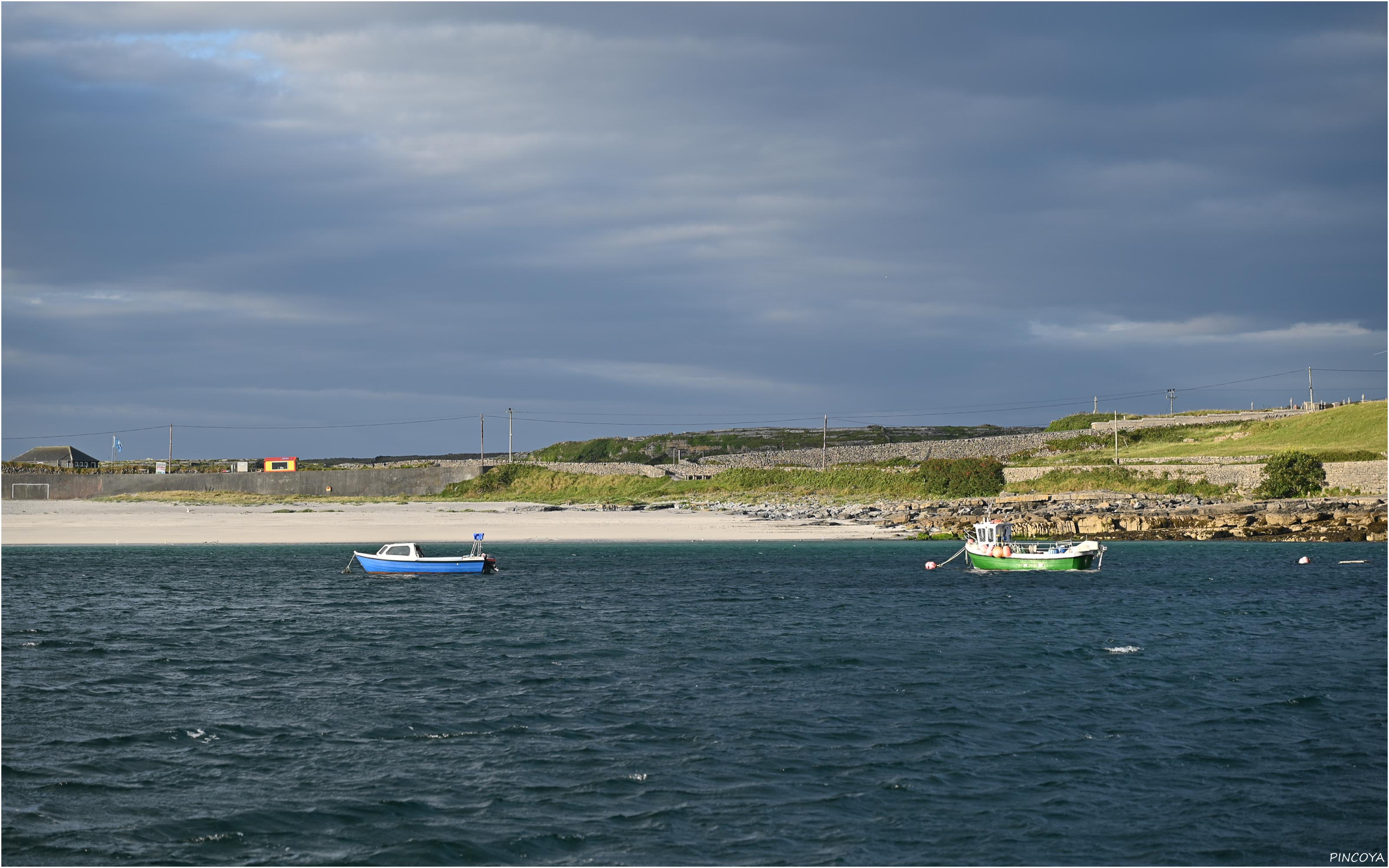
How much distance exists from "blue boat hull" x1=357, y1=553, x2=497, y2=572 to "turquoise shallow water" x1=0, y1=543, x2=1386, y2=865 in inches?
320

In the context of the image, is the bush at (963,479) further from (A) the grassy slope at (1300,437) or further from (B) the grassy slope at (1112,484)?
(A) the grassy slope at (1300,437)

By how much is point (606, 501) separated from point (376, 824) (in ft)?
256

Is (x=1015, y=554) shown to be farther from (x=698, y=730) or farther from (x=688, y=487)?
(x=688, y=487)

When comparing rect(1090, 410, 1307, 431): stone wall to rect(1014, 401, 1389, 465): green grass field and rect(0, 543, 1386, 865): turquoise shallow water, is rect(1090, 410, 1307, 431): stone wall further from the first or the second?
rect(0, 543, 1386, 865): turquoise shallow water

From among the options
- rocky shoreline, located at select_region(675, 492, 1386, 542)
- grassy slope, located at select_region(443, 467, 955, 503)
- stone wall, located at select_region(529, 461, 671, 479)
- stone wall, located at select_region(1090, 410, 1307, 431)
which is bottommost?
rocky shoreline, located at select_region(675, 492, 1386, 542)

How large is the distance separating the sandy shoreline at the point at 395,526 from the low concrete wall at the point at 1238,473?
2268cm

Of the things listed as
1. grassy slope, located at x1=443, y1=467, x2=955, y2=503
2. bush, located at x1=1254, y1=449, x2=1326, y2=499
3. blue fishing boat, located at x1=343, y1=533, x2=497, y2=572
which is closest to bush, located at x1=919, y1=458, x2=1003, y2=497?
grassy slope, located at x1=443, y1=467, x2=955, y2=503

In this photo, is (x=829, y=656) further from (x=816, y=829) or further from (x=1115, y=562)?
(x=1115, y=562)

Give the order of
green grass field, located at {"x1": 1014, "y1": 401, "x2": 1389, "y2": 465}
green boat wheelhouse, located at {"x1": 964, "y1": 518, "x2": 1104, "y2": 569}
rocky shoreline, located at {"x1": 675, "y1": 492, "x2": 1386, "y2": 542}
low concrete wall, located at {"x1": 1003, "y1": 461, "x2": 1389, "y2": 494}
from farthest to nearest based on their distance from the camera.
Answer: green grass field, located at {"x1": 1014, "y1": 401, "x2": 1389, "y2": 465}, low concrete wall, located at {"x1": 1003, "y1": 461, "x2": 1389, "y2": 494}, rocky shoreline, located at {"x1": 675, "y1": 492, "x2": 1386, "y2": 542}, green boat wheelhouse, located at {"x1": 964, "y1": 518, "x2": 1104, "y2": 569}

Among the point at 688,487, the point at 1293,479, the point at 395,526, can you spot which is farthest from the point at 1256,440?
the point at 395,526

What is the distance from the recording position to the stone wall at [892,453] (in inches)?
4301

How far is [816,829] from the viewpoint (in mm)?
13898

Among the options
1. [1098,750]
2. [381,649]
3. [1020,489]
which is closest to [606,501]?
[1020,489]

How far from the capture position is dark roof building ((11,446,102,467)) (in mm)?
127938
